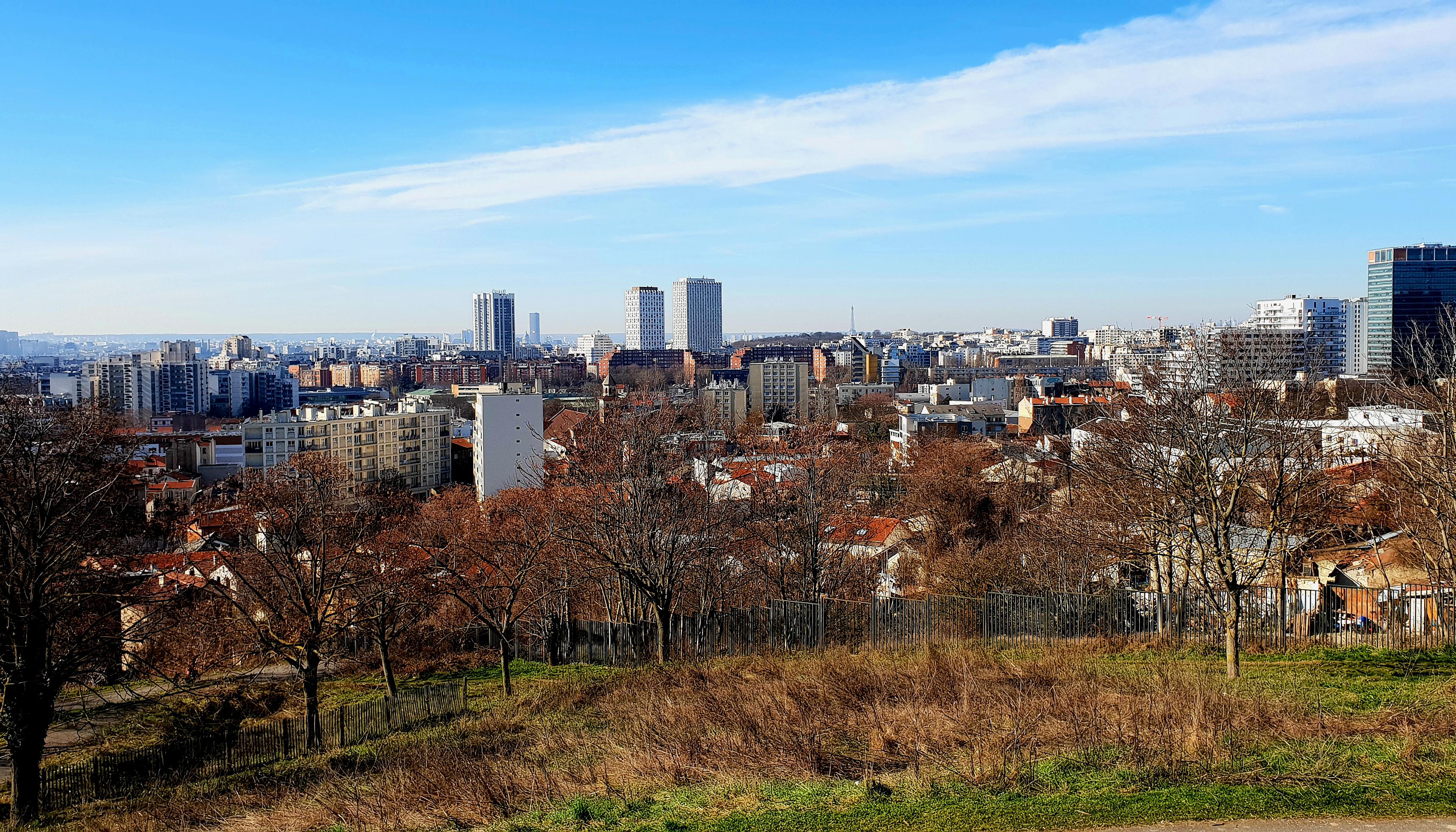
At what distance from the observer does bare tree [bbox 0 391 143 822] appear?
1301 centimetres

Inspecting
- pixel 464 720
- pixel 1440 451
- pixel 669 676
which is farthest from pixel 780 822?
pixel 1440 451

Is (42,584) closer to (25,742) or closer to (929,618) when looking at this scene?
(25,742)

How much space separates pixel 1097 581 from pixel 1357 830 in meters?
14.3

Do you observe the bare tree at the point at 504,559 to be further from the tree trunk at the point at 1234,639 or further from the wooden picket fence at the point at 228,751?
the tree trunk at the point at 1234,639

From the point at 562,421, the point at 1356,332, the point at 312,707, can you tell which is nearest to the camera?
the point at 312,707

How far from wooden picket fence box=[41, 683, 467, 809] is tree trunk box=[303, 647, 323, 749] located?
3.5 inches

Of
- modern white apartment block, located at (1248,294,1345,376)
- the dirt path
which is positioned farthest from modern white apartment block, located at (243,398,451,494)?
modern white apartment block, located at (1248,294,1345,376)

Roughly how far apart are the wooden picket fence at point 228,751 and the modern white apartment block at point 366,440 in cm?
4762

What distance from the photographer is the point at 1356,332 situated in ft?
504

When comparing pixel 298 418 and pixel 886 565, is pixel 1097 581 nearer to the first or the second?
pixel 886 565

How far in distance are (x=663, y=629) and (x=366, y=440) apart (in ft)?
182

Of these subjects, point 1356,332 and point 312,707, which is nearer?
point 312,707

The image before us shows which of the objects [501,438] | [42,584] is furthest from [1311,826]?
[501,438]

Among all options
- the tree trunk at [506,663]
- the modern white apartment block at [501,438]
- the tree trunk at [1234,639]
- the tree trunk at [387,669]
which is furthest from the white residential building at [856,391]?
the tree trunk at [1234,639]
